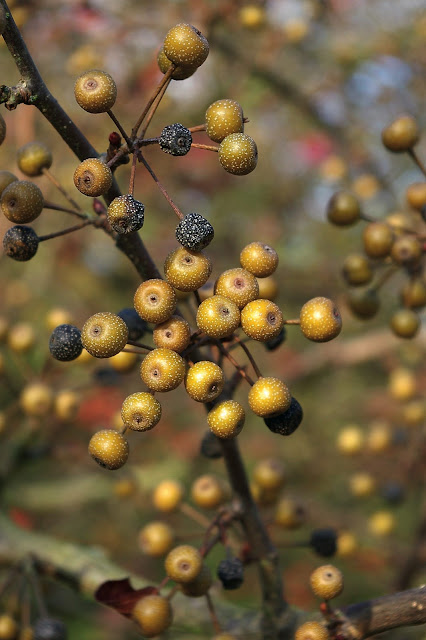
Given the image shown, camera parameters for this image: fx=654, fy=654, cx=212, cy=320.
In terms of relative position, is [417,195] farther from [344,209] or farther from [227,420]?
[227,420]

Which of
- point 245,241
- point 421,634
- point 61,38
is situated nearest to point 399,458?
point 421,634

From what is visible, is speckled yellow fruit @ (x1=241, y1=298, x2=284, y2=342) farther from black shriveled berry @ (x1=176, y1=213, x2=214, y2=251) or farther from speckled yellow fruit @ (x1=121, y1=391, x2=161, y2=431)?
speckled yellow fruit @ (x1=121, y1=391, x2=161, y2=431)

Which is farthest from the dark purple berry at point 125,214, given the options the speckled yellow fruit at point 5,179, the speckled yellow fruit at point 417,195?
the speckled yellow fruit at point 417,195

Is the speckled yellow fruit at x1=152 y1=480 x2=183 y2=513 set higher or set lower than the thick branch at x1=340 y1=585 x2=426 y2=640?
higher

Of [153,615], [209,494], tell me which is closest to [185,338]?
[153,615]

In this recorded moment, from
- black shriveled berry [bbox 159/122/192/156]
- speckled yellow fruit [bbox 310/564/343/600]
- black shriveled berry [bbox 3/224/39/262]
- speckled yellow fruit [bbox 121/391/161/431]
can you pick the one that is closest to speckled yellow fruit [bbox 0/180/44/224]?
black shriveled berry [bbox 3/224/39/262]

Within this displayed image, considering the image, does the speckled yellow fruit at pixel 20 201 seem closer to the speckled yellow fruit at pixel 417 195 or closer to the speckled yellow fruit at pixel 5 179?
the speckled yellow fruit at pixel 5 179

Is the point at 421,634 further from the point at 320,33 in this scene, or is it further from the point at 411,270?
the point at 320,33

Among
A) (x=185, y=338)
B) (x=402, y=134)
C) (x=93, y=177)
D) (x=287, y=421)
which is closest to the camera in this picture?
(x=93, y=177)
